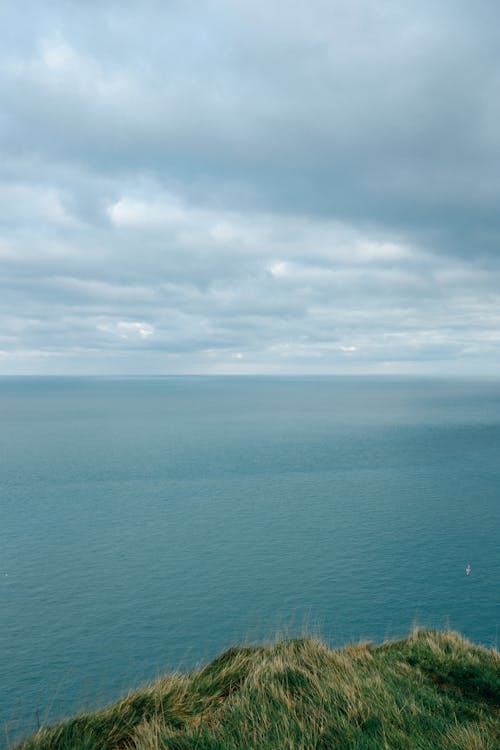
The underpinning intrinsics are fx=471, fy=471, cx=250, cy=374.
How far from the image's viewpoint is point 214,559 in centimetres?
6525

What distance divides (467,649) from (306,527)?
204 ft

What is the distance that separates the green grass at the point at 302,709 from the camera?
8.55 meters

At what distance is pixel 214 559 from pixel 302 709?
59.0 m

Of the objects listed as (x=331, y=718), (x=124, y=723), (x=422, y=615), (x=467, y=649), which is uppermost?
(x=331, y=718)

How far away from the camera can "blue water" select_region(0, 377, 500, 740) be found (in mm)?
45875

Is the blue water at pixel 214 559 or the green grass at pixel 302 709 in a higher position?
the green grass at pixel 302 709

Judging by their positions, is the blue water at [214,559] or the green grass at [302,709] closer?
the green grass at [302,709]

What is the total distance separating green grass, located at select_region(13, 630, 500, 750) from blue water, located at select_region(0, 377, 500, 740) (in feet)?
13.7

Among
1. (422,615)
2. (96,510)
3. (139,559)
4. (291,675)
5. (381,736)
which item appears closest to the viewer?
(381,736)

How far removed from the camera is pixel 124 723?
9984 millimetres

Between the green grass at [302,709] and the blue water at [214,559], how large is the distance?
13.7ft

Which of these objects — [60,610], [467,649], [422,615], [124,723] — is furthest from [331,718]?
[60,610]

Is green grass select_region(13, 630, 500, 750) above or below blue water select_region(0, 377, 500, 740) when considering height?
above

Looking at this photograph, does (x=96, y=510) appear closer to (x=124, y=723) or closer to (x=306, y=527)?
(x=306, y=527)
